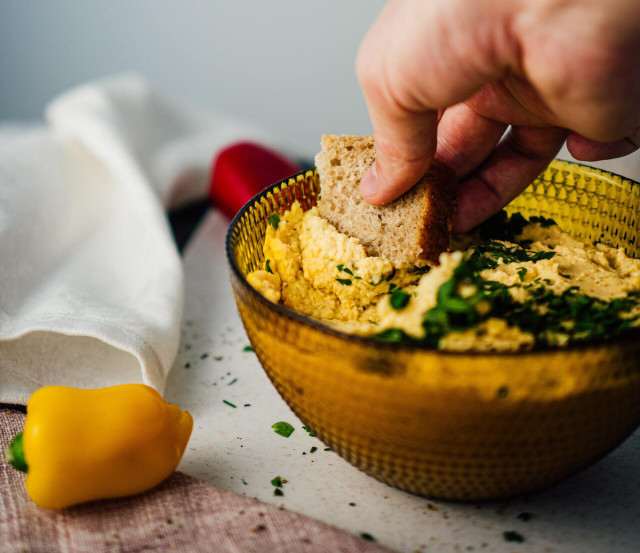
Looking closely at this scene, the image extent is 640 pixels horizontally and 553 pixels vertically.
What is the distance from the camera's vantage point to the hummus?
0.78 m

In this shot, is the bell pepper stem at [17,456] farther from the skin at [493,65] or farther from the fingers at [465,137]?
the fingers at [465,137]

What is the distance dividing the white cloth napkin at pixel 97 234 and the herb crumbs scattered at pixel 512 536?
669mm

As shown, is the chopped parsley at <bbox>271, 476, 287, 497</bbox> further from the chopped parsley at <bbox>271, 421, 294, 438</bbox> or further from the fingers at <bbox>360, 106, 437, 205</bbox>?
the fingers at <bbox>360, 106, 437, 205</bbox>

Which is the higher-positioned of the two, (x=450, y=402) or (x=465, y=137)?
(x=465, y=137)

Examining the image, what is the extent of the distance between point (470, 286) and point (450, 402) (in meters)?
0.14

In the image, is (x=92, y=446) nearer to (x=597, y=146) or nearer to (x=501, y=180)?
(x=501, y=180)

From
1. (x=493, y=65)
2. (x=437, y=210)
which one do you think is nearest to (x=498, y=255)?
(x=437, y=210)

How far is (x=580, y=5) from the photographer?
2.41 ft

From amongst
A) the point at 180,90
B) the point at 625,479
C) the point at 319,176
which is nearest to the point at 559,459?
the point at 625,479

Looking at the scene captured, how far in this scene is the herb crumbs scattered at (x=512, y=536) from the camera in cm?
90

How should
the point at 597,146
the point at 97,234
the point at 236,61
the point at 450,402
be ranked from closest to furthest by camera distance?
the point at 450,402, the point at 597,146, the point at 97,234, the point at 236,61

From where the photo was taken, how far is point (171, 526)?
918 millimetres

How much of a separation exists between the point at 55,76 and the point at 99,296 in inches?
118

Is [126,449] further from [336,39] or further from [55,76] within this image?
[55,76]
